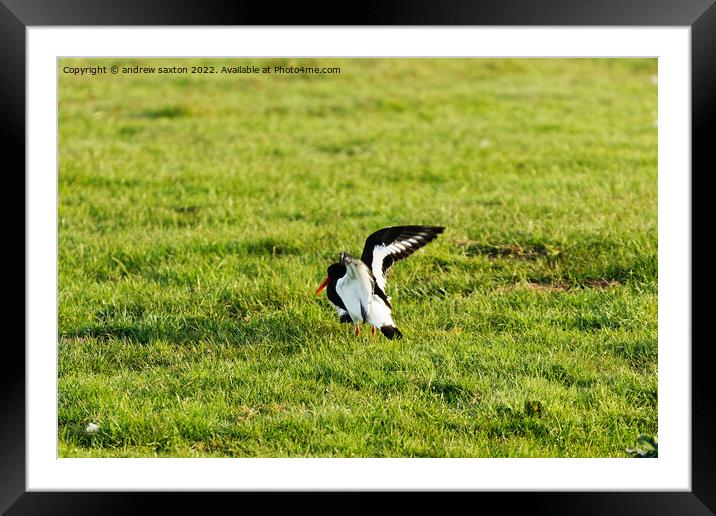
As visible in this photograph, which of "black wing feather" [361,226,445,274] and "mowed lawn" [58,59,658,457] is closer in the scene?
"mowed lawn" [58,59,658,457]

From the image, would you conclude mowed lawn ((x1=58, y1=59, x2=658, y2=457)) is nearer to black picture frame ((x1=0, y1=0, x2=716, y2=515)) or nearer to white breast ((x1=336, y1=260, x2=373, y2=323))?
white breast ((x1=336, y1=260, x2=373, y2=323))

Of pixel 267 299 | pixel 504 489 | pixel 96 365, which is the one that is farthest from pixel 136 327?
pixel 504 489

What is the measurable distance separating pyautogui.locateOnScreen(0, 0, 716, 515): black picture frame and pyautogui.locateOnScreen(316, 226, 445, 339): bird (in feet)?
6.55

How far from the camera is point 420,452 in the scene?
5566 mm

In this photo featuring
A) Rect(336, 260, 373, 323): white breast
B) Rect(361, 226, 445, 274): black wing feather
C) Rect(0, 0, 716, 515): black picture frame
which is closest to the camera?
Rect(0, 0, 716, 515): black picture frame

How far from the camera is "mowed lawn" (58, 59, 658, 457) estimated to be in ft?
19.2

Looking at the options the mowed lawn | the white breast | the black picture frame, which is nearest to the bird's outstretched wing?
the white breast

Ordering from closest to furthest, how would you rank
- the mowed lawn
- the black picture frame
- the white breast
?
the black picture frame → the mowed lawn → the white breast
